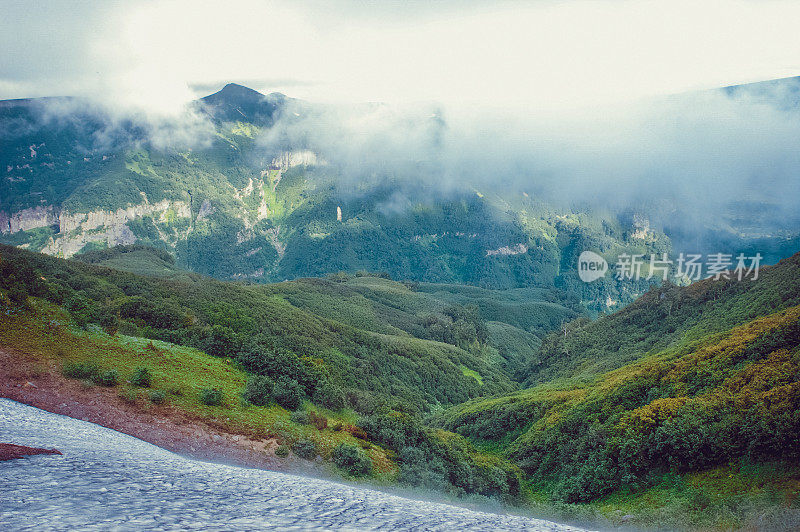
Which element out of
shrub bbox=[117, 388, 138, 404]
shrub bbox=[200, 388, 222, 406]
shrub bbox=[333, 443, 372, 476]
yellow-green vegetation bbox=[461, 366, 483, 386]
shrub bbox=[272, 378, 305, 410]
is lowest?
yellow-green vegetation bbox=[461, 366, 483, 386]

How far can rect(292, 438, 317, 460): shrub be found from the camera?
20703 mm

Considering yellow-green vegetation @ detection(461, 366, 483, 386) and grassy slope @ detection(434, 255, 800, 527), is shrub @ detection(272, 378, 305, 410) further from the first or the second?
Answer: yellow-green vegetation @ detection(461, 366, 483, 386)

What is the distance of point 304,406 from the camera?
27.2 m

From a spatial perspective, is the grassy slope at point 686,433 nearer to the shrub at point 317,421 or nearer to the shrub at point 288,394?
the shrub at point 317,421

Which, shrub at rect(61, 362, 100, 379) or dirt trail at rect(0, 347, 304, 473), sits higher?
shrub at rect(61, 362, 100, 379)

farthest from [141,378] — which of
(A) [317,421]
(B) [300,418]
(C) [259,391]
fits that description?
(A) [317,421]

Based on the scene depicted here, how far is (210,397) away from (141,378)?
11.4 ft

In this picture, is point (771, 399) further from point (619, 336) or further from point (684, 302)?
point (619, 336)

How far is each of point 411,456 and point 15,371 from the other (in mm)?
19255

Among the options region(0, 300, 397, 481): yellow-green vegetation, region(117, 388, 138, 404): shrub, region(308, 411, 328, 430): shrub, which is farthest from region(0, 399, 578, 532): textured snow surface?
region(308, 411, 328, 430): shrub

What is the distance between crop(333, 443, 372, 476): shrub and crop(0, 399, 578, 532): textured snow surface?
12.2 feet

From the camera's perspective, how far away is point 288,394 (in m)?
26.3

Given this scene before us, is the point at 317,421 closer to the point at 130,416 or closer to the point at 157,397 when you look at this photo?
the point at 157,397

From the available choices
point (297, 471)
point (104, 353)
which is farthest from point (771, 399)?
point (104, 353)
